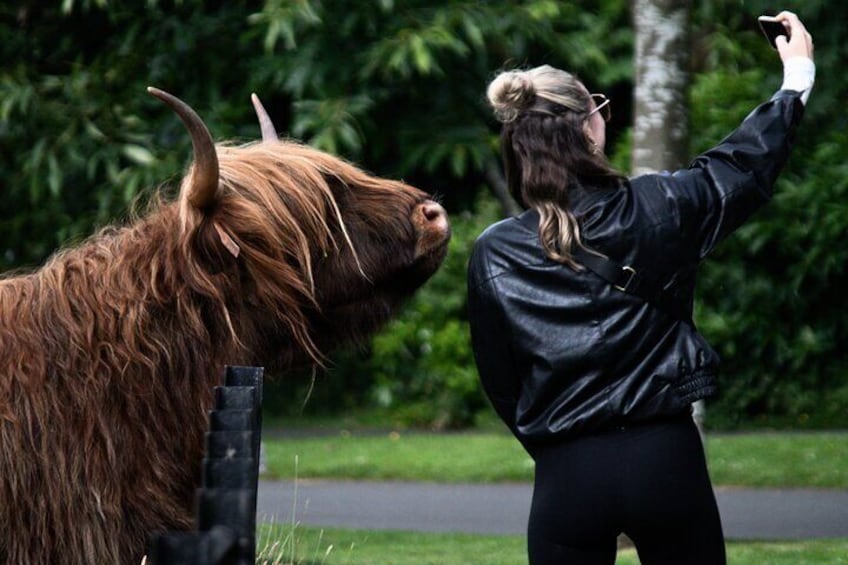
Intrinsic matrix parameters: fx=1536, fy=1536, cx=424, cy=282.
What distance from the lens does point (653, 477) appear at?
4109 millimetres

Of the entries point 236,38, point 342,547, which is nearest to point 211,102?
point 236,38

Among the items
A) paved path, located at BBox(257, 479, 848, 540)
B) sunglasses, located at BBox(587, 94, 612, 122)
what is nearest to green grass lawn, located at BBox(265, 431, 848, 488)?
paved path, located at BBox(257, 479, 848, 540)

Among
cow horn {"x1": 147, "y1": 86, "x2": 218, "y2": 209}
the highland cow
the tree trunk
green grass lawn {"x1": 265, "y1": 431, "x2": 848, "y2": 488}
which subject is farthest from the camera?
green grass lawn {"x1": 265, "y1": 431, "x2": 848, "y2": 488}

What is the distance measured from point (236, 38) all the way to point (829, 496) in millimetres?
5249

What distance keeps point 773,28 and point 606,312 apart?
3.71 ft

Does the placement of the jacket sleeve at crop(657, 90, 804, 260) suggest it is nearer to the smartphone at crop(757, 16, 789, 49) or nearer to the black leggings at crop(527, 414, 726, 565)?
the smartphone at crop(757, 16, 789, 49)

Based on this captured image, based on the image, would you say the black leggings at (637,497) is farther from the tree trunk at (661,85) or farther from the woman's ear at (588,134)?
the tree trunk at (661,85)

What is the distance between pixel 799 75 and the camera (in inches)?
174

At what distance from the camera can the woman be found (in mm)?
4129

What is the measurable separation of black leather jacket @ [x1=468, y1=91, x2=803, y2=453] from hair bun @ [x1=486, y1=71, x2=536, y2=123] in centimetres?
30

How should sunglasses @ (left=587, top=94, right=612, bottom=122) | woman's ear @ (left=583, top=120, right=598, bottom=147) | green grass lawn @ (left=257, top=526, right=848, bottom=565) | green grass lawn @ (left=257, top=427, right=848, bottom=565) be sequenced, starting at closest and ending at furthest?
woman's ear @ (left=583, top=120, right=598, bottom=147), sunglasses @ (left=587, top=94, right=612, bottom=122), green grass lawn @ (left=257, top=526, right=848, bottom=565), green grass lawn @ (left=257, top=427, right=848, bottom=565)

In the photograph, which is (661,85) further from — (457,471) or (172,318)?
(457,471)

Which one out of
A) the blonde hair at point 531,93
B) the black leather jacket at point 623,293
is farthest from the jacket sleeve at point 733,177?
the blonde hair at point 531,93

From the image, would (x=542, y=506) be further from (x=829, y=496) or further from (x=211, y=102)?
(x=829, y=496)
